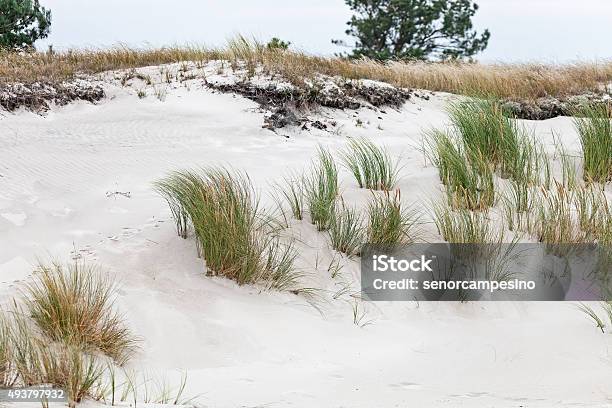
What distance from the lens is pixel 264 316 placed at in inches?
167

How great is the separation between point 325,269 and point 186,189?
1060mm

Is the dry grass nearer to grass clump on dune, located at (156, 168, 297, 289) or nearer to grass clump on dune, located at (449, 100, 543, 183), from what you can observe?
grass clump on dune, located at (449, 100, 543, 183)

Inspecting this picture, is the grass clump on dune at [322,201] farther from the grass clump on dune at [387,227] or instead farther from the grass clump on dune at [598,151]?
the grass clump on dune at [598,151]

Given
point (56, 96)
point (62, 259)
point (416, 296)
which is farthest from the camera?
point (56, 96)

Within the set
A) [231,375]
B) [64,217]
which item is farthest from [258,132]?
[231,375]

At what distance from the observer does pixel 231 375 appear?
350cm

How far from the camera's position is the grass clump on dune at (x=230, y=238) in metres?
4.48

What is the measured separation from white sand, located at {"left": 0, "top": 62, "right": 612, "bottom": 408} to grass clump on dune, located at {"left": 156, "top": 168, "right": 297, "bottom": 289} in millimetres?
107

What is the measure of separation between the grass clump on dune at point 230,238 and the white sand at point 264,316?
4.2 inches

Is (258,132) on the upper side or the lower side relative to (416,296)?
upper

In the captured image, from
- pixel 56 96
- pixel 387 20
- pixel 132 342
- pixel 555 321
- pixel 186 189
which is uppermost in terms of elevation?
pixel 387 20

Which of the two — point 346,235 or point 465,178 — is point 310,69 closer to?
point 465,178

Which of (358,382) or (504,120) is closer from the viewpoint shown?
(358,382)

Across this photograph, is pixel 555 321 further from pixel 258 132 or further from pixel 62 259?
pixel 258 132
